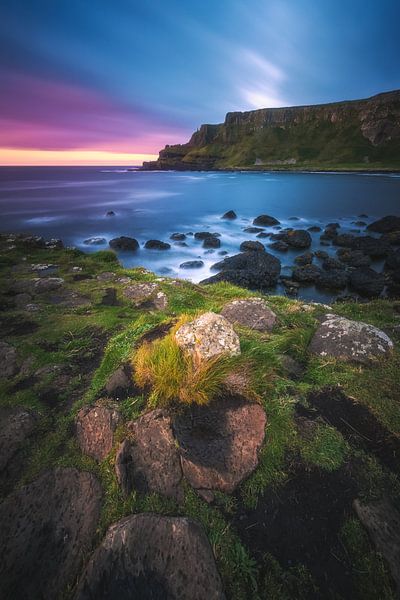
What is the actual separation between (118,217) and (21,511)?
39.9 metres

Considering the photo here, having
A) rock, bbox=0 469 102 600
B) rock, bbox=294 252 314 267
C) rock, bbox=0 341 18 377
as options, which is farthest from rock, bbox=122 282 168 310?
rock, bbox=294 252 314 267

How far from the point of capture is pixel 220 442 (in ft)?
10.2

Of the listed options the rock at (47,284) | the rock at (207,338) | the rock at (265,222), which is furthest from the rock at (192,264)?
the rock at (265,222)

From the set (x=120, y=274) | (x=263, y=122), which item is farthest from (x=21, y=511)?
(x=263, y=122)

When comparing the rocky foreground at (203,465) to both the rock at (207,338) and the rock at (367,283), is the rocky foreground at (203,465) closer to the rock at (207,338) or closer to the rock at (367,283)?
the rock at (207,338)

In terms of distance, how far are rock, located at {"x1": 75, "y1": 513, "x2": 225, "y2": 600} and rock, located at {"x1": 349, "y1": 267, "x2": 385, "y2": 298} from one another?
16.4 metres

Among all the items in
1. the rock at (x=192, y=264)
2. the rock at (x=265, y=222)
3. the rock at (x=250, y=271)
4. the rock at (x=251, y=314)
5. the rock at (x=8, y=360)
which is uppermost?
the rock at (x=8, y=360)

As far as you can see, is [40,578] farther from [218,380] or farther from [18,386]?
[18,386]

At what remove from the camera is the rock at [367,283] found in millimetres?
15656

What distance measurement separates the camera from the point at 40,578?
7.33 feet

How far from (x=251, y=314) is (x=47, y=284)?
6800 mm

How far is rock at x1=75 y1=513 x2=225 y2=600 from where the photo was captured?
2074 mm

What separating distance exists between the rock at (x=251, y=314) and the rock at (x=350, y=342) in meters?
1.04

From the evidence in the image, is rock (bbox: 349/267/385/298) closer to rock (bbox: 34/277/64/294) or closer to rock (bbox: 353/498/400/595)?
rock (bbox: 34/277/64/294)
